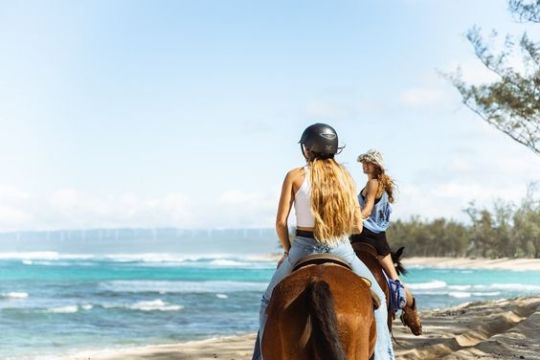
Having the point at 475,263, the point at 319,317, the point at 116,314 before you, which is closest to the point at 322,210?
the point at 319,317

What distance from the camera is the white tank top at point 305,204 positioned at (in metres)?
4.63

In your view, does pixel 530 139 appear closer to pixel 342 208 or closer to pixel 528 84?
pixel 528 84

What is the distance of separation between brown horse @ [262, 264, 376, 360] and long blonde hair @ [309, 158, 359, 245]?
228 millimetres

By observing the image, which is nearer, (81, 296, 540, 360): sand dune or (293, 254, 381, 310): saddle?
(293, 254, 381, 310): saddle

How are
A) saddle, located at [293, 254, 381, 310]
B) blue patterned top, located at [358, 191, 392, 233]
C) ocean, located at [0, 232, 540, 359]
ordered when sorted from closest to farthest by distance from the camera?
1. saddle, located at [293, 254, 381, 310]
2. blue patterned top, located at [358, 191, 392, 233]
3. ocean, located at [0, 232, 540, 359]

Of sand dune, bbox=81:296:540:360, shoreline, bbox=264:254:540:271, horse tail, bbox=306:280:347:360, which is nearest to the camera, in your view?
horse tail, bbox=306:280:347:360

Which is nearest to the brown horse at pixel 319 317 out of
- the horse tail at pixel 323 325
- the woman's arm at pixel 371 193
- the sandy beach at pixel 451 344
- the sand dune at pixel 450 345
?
the horse tail at pixel 323 325

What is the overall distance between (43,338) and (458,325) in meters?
13.8

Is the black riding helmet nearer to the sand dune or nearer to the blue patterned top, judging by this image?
the blue patterned top

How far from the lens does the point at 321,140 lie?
4.70 m

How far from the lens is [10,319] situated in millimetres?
30281

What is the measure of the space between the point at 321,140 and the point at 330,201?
0.37 m

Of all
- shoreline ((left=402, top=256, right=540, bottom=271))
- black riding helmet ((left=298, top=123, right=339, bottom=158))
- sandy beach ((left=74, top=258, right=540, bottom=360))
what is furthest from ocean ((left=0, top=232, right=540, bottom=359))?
shoreline ((left=402, top=256, right=540, bottom=271))

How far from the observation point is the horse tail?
409 centimetres
